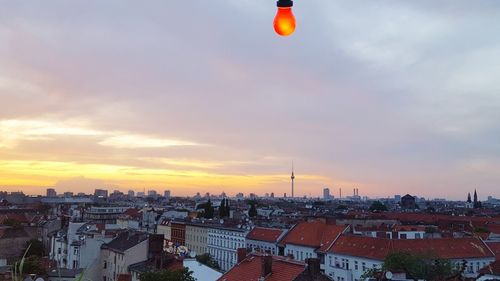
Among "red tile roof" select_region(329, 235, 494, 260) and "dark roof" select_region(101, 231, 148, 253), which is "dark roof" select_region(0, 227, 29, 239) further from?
"red tile roof" select_region(329, 235, 494, 260)

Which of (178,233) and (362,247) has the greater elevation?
(362,247)

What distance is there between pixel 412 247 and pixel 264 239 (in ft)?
87.9

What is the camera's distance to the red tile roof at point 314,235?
67.2m

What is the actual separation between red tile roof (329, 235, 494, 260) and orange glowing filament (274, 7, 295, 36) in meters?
50.1

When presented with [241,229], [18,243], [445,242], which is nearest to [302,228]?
[241,229]

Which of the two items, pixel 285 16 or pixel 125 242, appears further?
pixel 125 242

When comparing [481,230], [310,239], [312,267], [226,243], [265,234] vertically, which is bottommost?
[226,243]

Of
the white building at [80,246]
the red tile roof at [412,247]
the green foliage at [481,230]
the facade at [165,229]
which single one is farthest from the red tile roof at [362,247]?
the facade at [165,229]

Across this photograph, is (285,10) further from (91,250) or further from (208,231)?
(208,231)

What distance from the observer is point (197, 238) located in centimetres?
9738

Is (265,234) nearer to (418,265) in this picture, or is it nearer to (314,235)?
(314,235)

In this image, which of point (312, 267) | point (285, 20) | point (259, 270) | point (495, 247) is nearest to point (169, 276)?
point (259, 270)

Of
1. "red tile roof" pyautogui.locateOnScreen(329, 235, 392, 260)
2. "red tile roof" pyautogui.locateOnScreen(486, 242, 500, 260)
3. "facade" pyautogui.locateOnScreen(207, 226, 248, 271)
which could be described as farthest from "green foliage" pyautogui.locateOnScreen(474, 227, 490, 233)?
"facade" pyautogui.locateOnScreen(207, 226, 248, 271)

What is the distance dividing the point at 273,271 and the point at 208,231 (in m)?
64.0
